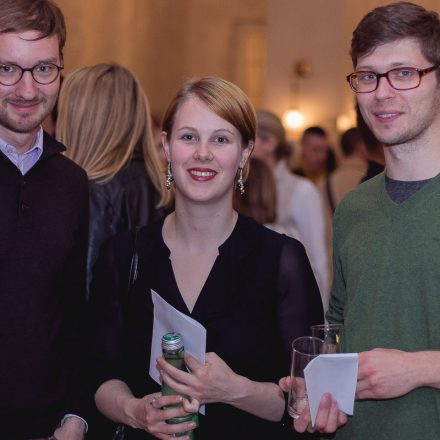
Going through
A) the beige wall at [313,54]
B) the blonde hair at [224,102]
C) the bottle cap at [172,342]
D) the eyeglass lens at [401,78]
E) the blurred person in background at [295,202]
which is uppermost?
the beige wall at [313,54]

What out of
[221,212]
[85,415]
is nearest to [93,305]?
[85,415]

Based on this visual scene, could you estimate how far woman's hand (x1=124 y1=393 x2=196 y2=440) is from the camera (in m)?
2.07

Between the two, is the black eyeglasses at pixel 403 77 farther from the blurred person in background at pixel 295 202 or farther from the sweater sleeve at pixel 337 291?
the blurred person in background at pixel 295 202

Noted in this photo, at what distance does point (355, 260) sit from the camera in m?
2.30

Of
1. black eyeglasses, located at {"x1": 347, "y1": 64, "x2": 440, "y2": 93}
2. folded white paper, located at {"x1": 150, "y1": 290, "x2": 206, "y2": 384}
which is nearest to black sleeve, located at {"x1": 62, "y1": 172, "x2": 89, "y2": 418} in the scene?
folded white paper, located at {"x1": 150, "y1": 290, "x2": 206, "y2": 384}

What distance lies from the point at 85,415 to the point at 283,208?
116 inches

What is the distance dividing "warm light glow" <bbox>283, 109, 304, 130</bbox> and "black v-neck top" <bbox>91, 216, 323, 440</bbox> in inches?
382

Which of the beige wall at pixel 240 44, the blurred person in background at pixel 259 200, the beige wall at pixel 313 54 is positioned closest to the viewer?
the blurred person in background at pixel 259 200

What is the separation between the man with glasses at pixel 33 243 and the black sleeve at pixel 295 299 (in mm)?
707

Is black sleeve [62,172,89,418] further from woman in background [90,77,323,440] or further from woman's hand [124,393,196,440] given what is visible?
woman's hand [124,393,196,440]

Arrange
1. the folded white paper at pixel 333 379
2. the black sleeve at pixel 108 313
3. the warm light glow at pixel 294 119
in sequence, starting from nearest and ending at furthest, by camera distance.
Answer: the folded white paper at pixel 333 379 → the black sleeve at pixel 108 313 → the warm light glow at pixel 294 119

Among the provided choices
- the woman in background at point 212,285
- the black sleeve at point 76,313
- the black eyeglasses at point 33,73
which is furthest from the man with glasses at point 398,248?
the black eyeglasses at point 33,73

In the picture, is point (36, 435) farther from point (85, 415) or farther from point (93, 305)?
point (93, 305)

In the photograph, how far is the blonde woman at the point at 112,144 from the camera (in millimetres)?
3209
